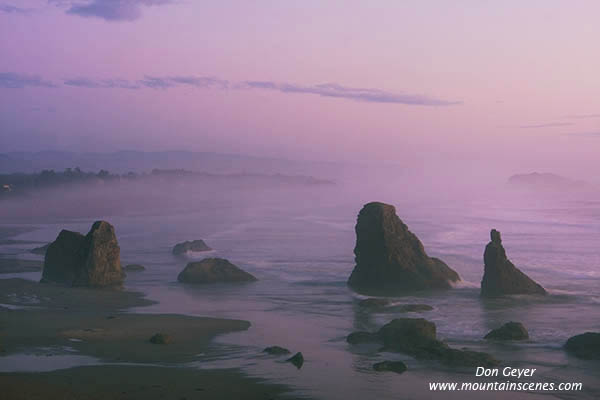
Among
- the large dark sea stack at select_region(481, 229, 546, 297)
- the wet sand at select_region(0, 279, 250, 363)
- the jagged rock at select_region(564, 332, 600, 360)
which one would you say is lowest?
the wet sand at select_region(0, 279, 250, 363)

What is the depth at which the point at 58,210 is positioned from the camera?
135 metres

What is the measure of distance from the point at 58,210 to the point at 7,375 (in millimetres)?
118811

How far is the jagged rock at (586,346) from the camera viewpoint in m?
27.0

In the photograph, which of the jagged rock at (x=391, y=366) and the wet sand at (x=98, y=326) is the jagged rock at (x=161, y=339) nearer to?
the wet sand at (x=98, y=326)

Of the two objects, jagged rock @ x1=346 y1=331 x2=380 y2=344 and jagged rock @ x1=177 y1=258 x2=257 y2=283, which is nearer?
jagged rock @ x1=346 y1=331 x2=380 y2=344

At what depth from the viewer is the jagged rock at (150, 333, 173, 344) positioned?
28403 millimetres

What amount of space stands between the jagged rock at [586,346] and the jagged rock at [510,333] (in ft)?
7.12

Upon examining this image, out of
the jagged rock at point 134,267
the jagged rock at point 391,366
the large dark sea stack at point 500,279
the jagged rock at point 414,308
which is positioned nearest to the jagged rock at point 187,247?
the jagged rock at point 134,267

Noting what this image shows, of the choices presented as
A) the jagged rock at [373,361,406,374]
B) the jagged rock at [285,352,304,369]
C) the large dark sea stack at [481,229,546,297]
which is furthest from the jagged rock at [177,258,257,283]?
the jagged rock at [373,361,406,374]

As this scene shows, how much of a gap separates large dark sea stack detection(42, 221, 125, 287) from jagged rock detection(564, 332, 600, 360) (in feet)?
93.0

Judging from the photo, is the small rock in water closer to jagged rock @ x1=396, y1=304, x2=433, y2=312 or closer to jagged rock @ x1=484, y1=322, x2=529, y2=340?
jagged rock @ x1=484, y1=322, x2=529, y2=340

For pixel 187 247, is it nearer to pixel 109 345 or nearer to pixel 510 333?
pixel 109 345

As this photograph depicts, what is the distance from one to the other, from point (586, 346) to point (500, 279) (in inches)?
593

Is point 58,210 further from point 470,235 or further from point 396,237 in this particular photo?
point 396,237
